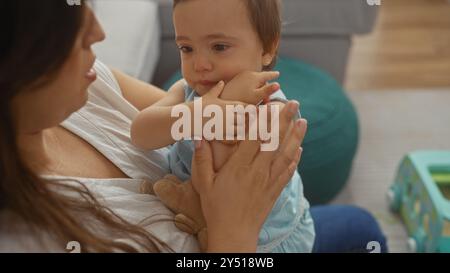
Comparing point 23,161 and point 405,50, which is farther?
point 405,50

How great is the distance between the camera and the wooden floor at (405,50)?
2115 millimetres

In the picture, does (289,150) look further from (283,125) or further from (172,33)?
(172,33)

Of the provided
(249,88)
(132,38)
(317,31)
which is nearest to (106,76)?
(249,88)

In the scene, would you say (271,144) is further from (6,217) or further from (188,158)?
(6,217)

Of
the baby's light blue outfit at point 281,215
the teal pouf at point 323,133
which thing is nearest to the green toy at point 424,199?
the teal pouf at point 323,133

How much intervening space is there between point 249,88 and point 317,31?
983 millimetres

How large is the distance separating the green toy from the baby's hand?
80cm

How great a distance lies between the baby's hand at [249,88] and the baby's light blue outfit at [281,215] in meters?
0.05

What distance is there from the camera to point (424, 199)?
4.32 feet

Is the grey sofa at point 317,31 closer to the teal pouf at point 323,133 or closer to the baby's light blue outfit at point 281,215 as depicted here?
the teal pouf at point 323,133

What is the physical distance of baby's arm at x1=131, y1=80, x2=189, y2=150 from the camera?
0.60 meters

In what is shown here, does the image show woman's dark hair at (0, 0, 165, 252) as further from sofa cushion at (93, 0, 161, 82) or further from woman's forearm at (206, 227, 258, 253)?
sofa cushion at (93, 0, 161, 82)
